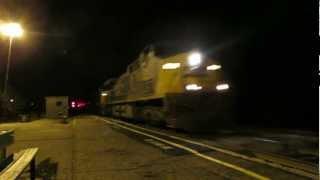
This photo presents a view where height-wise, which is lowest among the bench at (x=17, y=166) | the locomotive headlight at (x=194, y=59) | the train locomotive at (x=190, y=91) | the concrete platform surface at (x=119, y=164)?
the concrete platform surface at (x=119, y=164)

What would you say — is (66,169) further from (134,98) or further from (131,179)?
(134,98)

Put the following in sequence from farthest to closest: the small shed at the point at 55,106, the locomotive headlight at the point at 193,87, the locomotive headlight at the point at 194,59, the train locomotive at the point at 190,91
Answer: the small shed at the point at 55,106, the locomotive headlight at the point at 194,59, the locomotive headlight at the point at 193,87, the train locomotive at the point at 190,91

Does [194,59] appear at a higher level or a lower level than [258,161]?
higher

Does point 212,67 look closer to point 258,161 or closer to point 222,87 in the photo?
point 222,87

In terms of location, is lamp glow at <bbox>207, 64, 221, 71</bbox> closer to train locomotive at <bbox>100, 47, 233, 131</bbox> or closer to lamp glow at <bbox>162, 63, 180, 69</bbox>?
train locomotive at <bbox>100, 47, 233, 131</bbox>

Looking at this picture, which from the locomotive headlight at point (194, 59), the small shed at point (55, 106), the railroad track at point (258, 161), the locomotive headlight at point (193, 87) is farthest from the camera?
the small shed at point (55, 106)

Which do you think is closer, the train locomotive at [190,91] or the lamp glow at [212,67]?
the train locomotive at [190,91]

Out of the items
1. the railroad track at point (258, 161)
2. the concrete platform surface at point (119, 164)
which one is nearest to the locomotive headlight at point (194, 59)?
the railroad track at point (258, 161)

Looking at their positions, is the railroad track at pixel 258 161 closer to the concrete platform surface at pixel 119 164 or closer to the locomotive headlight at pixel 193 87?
the concrete platform surface at pixel 119 164

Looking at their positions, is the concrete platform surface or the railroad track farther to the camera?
the concrete platform surface

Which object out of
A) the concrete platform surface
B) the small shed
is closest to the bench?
the concrete platform surface

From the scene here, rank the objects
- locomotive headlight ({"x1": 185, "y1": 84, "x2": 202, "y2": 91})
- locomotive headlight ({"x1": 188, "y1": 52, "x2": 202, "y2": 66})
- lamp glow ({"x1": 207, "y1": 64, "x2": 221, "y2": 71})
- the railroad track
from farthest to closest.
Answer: lamp glow ({"x1": 207, "y1": 64, "x2": 221, "y2": 71}) < locomotive headlight ({"x1": 188, "y1": 52, "x2": 202, "y2": 66}) < locomotive headlight ({"x1": 185, "y1": 84, "x2": 202, "y2": 91}) < the railroad track

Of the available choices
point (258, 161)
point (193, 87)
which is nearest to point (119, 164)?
point (258, 161)

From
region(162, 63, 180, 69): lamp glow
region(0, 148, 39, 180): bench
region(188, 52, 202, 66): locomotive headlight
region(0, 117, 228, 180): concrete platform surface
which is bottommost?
region(0, 117, 228, 180): concrete platform surface
